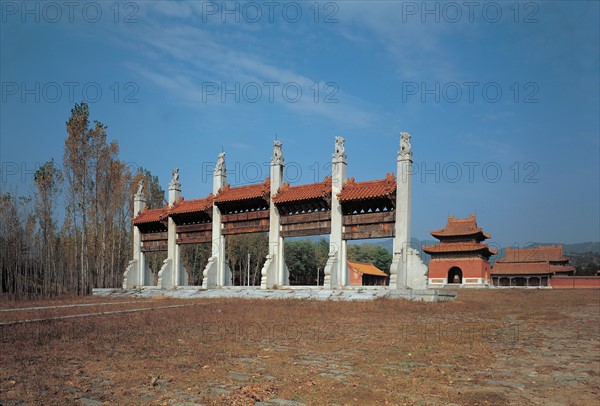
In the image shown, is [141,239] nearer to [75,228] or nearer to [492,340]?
[75,228]

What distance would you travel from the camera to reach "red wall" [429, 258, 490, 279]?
54031 millimetres

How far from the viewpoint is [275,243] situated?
27.6 metres

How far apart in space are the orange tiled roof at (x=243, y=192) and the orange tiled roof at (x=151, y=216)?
5.03m

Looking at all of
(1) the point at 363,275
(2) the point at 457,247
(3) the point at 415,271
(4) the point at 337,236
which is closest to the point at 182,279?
(4) the point at 337,236

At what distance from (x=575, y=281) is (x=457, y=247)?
49.5 ft

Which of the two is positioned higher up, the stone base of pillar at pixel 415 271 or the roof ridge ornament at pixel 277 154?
the roof ridge ornament at pixel 277 154

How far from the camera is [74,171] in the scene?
121 feet

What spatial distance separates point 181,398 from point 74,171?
34.0 meters

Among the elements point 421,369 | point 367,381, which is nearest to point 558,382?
point 421,369

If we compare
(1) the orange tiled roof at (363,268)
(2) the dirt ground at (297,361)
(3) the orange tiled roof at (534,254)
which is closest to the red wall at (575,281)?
(3) the orange tiled roof at (534,254)

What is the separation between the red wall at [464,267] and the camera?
177 feet

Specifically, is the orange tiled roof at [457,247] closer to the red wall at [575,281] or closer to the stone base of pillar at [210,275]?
the red wall at [575,281]

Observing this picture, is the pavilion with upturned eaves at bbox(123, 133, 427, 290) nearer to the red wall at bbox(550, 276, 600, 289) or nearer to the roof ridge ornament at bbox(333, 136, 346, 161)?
the roof ridge ornament at bbox(333, 136, 346, 161)

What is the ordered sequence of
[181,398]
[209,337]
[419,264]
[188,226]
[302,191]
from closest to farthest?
[181,398] < [209,337] < [419,264] < [302,191] < [188,226]
